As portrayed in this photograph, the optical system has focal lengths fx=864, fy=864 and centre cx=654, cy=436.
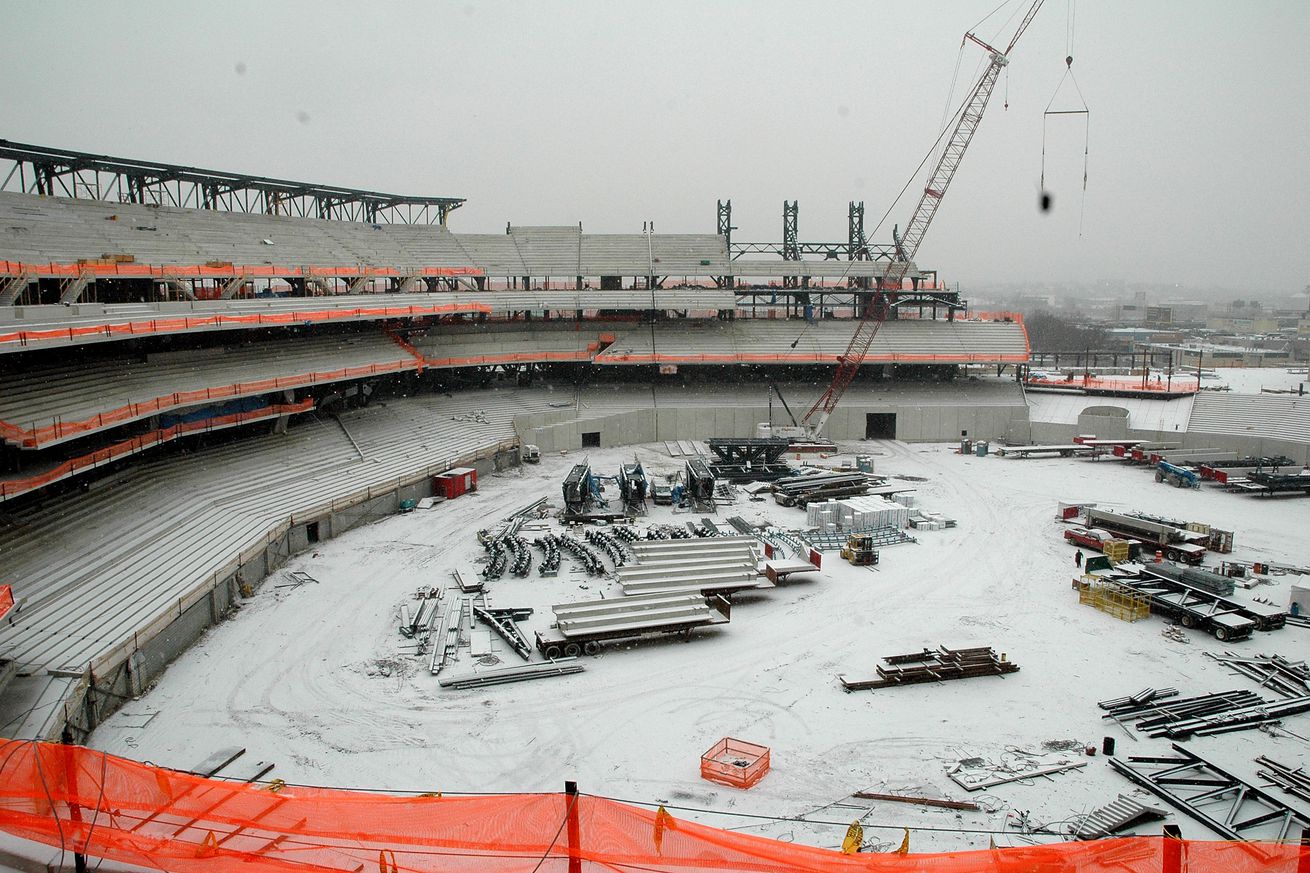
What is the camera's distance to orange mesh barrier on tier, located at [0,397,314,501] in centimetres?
1833

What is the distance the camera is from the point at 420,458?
31.8m

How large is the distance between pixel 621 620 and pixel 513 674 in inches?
102

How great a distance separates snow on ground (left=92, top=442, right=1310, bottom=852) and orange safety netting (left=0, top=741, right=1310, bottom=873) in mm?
3779

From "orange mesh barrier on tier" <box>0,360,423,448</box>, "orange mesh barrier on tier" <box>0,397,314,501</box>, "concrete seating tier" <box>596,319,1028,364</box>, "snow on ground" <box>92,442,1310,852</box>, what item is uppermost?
"concrete seating tier" <box>596,319,1028,364</box>

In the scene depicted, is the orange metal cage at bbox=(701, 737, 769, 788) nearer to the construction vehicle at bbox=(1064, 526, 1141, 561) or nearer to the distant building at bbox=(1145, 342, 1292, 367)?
the construction vehicle at bbox=(1064, 526, 1141, 561)

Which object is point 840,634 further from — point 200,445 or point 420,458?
point 200,445

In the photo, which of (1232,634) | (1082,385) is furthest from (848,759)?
(1082,385)

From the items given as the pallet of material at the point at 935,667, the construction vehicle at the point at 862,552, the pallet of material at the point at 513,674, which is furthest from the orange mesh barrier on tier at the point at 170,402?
the construction vehicle at the point at 862,552

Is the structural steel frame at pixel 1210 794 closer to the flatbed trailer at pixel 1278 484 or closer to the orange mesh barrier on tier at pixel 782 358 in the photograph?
the flatbed trailer at pixel 1278 484

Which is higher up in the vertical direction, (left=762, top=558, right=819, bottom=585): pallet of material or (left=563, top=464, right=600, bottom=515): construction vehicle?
(left=563, top=464, right=600, bottom=515): construction vehicle

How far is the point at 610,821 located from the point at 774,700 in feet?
25.1

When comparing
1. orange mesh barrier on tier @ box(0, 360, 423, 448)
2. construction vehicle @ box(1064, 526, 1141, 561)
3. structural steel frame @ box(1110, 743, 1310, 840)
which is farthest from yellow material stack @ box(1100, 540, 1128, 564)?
orange mesh barrier on tier @ box(0, 360, 423, 448)

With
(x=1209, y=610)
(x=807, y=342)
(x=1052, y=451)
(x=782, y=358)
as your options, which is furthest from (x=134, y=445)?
(x=1052, y=451)

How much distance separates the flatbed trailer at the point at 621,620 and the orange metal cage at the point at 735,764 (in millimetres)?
4572
